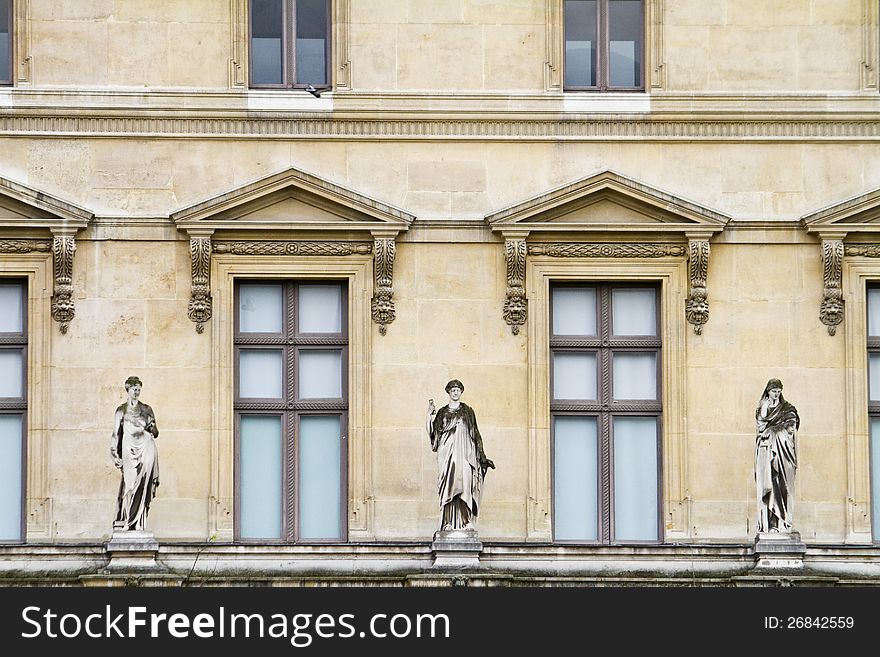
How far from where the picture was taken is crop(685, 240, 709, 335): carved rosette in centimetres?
3519

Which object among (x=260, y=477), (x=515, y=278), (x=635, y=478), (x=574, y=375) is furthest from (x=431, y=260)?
(x=635, y=478)

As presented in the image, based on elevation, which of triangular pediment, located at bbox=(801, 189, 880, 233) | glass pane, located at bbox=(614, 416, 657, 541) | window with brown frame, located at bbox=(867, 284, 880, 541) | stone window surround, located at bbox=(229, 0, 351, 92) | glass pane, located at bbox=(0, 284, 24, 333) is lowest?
glass pane, located at bbox=(614, 416, 657, 541)

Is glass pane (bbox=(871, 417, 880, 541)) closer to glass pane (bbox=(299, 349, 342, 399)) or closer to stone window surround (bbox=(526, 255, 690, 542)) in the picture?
stone window surround (bbox=(526, 255, 690, 542))

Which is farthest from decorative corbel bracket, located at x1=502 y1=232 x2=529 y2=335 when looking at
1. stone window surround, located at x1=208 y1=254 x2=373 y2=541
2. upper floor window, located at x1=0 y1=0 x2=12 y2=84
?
upper floor window, located at x1=0 y1=0 x2=12 y2=84

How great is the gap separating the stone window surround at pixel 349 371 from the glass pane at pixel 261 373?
217 mm

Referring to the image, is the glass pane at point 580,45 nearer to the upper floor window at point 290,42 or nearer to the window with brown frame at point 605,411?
the window with brown frame at point 605,411

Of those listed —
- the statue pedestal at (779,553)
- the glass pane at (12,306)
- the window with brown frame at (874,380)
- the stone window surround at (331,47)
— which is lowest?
the statue pedestal at (779,553)

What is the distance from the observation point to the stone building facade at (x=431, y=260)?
3497 centimetres

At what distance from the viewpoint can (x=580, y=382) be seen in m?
35.5

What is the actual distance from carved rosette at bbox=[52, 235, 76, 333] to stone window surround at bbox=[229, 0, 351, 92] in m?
2.87

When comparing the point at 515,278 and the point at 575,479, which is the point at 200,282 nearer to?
the point at 515,278

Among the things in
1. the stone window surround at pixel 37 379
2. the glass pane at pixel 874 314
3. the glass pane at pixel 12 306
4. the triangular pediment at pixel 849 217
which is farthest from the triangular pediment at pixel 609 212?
the glass pane at pixel 12 306
